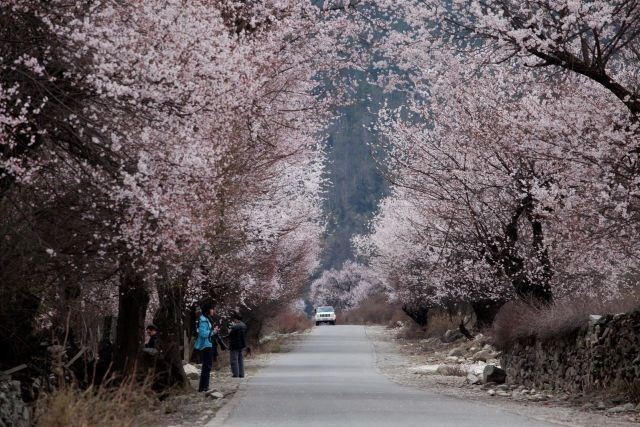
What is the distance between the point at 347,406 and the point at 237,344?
10.1 meters

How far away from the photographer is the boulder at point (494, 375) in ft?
81.2

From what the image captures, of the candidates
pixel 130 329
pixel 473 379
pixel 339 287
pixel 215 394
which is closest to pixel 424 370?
pixel 473 379

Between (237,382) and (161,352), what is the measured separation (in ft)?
12.6

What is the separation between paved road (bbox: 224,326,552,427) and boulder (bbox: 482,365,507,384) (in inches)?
85.9

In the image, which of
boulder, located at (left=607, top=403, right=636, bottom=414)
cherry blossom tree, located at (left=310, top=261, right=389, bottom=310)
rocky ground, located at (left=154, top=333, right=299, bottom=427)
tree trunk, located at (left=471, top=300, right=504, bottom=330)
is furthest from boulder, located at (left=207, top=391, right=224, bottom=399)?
cherry blossom tree, located at (left=310, top=261, right=389, bottom=310)

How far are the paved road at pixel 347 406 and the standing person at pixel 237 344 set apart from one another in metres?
0.65

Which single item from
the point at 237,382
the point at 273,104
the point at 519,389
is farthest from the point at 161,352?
the point at 519,389

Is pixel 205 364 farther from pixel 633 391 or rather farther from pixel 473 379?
pixel 633 391

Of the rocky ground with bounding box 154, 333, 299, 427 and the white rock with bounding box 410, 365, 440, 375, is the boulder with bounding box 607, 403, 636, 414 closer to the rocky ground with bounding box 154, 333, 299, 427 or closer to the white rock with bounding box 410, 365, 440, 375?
the rocky ground with bounding box 154, 333, 299, 427

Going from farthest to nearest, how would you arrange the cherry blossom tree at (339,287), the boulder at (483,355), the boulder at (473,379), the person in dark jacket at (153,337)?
the cherry blossom tree at (339,287), the boulder at (483,355), the boulder at (473,379), the person in dark jacket at (153,337)

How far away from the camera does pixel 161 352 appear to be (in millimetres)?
→ 21812

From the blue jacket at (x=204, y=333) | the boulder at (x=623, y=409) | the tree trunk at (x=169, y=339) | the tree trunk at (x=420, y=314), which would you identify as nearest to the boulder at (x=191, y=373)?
the tree trunk at (x=169, y=339)

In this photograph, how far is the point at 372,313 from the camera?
113 meters

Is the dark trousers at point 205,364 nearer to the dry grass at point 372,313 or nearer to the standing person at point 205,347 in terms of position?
the standing person at point 205,347
